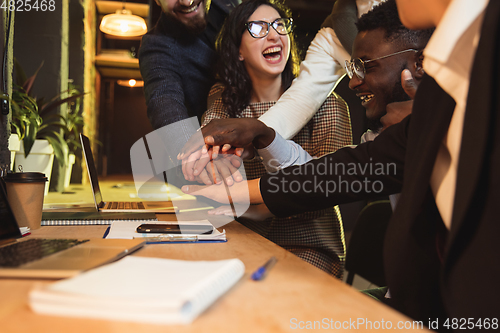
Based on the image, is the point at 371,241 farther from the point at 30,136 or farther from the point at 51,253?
the point at 30,136

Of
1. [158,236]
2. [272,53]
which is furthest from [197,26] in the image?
[158,236]

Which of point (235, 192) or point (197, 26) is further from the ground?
point (197, 26)

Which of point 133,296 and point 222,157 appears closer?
point 133,296

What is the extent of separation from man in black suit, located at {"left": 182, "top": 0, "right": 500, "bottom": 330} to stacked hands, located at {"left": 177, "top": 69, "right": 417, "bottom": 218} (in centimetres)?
49

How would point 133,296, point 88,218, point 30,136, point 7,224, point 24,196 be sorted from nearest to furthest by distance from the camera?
point 133,296
point 7,224
point 24,196
point 88,218
point 30,136

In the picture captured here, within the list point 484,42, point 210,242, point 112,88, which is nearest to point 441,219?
point 484,42

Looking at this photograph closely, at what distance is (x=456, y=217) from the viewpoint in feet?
1.51

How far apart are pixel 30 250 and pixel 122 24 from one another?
4581mm

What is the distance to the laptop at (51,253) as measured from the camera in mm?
498

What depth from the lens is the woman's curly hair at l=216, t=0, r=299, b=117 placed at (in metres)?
1.58

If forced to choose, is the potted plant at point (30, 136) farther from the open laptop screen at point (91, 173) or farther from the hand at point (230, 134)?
the hand at point (230, 134)

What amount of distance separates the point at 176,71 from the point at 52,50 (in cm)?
179

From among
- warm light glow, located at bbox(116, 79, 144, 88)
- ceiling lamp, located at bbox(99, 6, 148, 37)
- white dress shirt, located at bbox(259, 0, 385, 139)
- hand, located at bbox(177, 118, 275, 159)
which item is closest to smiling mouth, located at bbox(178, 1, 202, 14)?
white dress shirt, located at bbox(259, 0, 385, 139)

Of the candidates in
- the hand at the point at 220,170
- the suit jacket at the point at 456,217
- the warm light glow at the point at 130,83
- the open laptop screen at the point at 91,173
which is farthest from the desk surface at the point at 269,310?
the warm light glow at the point at 130,83
